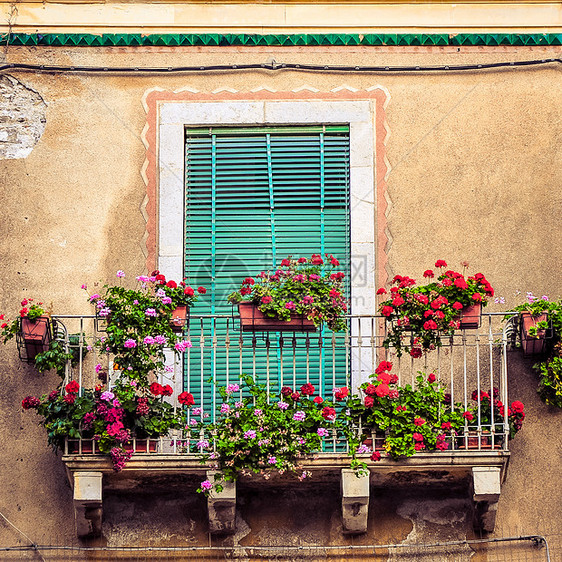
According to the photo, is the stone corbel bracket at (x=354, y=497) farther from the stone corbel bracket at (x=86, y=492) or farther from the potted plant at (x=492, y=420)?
the stone corbel bracket at (x=86, y=492)

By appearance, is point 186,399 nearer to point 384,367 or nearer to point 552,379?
point 384,367

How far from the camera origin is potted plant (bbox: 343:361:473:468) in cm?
1023

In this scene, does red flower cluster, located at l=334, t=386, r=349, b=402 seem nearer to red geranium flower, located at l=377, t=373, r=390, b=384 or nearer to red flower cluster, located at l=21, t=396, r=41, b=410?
red geranium flower, located at l=377, t=373, r=390, b=384

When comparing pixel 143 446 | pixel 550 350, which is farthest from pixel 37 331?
pixel 550 350

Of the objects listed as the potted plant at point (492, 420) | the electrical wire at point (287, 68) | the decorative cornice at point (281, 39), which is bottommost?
→ the potted plant at point (492, 420)

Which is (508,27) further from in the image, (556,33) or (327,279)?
(327,279)

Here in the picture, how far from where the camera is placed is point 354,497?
404 inches

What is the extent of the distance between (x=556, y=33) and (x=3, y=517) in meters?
5.74

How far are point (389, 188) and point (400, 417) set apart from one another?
203 centimetres

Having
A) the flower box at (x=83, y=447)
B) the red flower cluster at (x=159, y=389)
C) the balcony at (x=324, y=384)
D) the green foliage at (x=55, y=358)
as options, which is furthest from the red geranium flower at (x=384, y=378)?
the green foliage at (x=55, y=358)

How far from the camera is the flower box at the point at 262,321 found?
1053 centimetres

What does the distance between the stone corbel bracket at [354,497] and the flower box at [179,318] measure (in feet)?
5.11

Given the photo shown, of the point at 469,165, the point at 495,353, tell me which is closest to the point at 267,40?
the point at 469,165

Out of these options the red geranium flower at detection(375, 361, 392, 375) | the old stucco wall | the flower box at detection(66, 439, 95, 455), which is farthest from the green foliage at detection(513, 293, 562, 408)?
the flower box at detection(66, 439, 95, 455)
